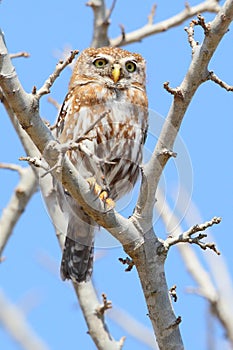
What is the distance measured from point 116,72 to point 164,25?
51.9 inches

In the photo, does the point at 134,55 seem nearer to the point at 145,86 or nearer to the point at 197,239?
the point at 145,86

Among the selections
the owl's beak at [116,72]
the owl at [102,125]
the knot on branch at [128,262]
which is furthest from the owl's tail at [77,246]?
the knot on branch at [128,262]

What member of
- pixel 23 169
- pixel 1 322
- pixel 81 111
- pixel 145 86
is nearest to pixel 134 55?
pixel 145 86

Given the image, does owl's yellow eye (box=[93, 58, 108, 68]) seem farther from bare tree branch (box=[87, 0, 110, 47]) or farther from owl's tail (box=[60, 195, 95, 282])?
owl's tail (box=[60, 195, 95, 282])

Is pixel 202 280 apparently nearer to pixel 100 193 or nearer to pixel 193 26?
pixel 100 193

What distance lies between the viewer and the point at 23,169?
6.18 m

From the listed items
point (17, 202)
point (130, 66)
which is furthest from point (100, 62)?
point (17, 202)

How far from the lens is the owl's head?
5832mm

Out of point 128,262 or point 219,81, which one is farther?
point 128,262

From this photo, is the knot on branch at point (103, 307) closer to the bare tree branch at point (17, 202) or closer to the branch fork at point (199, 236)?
the bare tree branch at point (17, 202)

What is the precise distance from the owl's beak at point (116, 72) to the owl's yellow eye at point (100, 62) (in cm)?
13

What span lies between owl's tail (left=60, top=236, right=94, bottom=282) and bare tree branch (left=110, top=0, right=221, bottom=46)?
2.11 meters

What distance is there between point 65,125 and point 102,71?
2.43ft

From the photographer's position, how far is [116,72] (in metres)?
5.81
